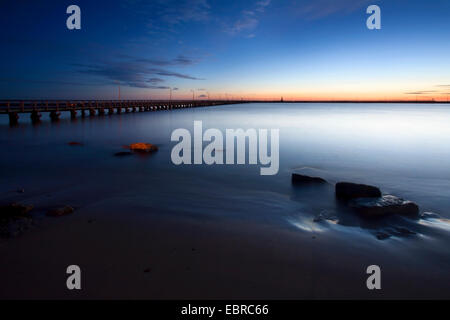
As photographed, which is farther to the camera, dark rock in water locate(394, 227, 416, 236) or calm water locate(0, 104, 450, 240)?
calm water locate(0, 104, 450, 240)

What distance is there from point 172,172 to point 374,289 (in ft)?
21.8

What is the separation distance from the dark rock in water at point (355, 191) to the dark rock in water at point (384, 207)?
0.38 m

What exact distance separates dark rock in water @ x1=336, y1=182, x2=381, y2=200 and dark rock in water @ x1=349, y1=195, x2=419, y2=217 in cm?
38

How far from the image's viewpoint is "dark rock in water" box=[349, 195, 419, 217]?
4805 mm

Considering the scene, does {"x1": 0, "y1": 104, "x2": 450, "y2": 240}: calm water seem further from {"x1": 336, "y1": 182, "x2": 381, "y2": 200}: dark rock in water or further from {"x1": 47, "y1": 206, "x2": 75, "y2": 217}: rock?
{"x1": 47, "y1": 206, "x2": 75, "y2": 217}: rock

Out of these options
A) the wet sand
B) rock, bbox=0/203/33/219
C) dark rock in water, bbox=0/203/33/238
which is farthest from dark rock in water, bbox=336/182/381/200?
rock, bbox=0/203/33/219

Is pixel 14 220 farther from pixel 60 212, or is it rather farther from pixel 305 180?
pixel 305 180

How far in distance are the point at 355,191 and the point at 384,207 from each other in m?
0.86

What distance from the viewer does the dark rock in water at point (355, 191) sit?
5.52m

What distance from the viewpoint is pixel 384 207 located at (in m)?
4.84
